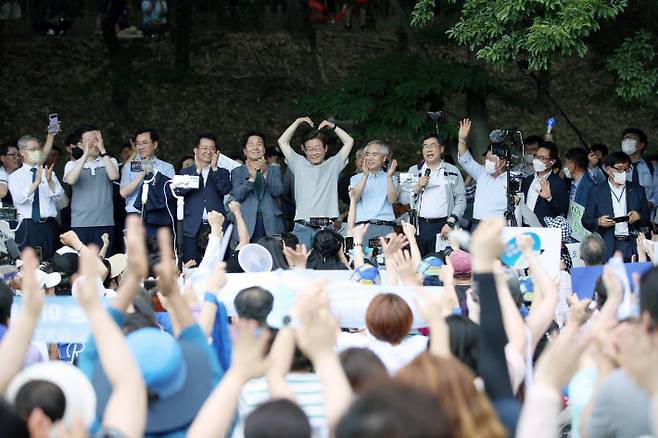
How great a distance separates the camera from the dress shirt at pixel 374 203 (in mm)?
10812

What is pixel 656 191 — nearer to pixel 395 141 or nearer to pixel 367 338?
pixel 395 141

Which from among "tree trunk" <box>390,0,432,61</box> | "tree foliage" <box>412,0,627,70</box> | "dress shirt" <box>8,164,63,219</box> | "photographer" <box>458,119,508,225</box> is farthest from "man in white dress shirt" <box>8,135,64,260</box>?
"tree trunk" <box>390,0,432,61</box>

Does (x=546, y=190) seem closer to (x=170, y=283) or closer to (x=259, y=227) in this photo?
(x=259, y=227)

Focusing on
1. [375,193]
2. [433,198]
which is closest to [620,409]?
[375,193]

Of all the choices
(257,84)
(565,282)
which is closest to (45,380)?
(565,282)

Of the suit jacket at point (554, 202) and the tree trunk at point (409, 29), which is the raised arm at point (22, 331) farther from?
the tree trunk at point (409, 29)

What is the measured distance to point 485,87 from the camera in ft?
39.4

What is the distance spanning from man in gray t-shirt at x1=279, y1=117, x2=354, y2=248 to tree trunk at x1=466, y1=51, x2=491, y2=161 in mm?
2166

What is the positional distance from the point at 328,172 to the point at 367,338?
20.0 feet

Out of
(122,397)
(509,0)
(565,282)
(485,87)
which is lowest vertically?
(565,282)

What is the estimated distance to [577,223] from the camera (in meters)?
10.8

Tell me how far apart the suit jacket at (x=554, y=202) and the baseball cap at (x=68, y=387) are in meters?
7.94

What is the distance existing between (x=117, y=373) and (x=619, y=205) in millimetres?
8356

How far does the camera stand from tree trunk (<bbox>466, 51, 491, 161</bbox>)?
12.6m
